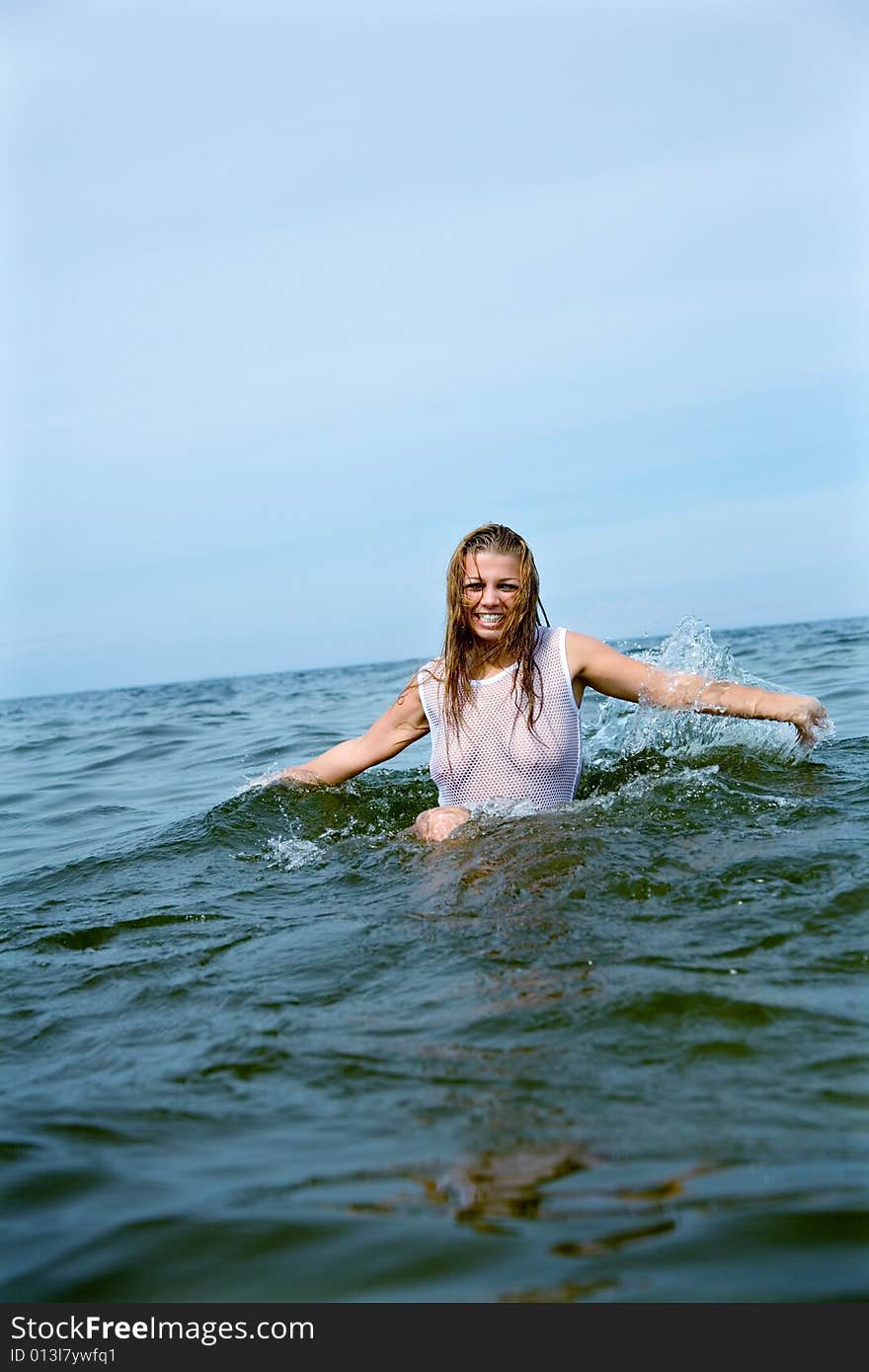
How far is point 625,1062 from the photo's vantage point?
3.12m

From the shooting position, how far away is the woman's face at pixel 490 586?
5.95 metres

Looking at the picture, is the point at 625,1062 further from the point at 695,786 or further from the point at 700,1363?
the point at 695,786

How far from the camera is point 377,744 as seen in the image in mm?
6551

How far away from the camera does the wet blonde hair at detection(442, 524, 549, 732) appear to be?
6012mm

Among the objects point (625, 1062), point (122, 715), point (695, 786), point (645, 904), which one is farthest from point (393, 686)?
point (625, 1062)

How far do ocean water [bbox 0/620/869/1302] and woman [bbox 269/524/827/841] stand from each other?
336 millimetres

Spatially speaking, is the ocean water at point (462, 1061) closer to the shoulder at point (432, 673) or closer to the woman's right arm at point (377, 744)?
the woman's right arm at point (377, 744)

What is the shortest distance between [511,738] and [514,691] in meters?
0.26

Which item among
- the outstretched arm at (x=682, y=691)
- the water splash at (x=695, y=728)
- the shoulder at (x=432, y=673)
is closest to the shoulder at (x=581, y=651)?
the outstretched arm at (x=682, y=691)

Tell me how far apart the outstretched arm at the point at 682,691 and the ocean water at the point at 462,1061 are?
469 millimetres

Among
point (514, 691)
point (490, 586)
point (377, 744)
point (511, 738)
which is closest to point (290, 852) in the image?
point (377, 744)

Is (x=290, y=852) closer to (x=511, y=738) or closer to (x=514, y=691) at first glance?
(x=511, y=738)

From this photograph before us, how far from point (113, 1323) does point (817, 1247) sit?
4.77 feet

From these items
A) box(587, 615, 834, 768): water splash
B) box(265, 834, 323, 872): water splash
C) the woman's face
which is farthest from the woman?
box(587, 615, 834, 768): water splash
